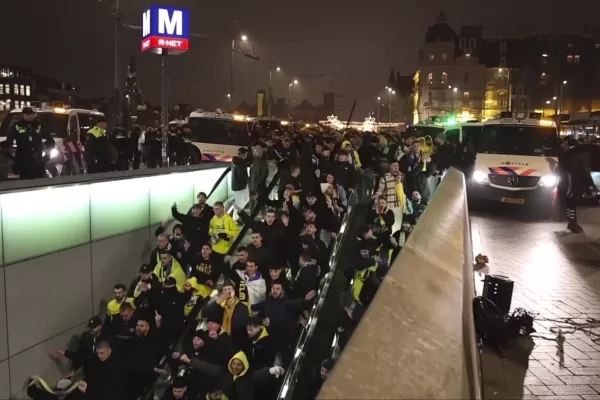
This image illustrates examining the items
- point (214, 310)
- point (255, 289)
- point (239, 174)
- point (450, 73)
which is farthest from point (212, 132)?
point (450, 73)

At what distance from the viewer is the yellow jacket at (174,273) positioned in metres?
9.98

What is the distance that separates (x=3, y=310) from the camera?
26.9ft

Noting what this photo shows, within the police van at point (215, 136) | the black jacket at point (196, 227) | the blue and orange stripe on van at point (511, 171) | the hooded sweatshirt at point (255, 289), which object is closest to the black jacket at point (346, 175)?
the black jacket at point (196, 227)

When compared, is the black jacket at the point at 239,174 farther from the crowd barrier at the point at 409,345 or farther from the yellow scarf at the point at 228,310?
the crowd barrier at the point at 409,345

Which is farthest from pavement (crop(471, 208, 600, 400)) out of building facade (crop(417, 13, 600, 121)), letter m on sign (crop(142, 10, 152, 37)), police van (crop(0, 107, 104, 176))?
building facade (crop(417, 13, 600, 121))

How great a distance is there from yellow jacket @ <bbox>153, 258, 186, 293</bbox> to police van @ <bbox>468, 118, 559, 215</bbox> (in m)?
11.6

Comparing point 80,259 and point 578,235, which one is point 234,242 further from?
point 578,235

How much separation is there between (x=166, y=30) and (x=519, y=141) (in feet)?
36.5

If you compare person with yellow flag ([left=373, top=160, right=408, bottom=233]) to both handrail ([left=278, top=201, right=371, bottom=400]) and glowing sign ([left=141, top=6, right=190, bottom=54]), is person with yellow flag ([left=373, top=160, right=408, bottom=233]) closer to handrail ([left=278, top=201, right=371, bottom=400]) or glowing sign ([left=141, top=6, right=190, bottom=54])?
handrail ([left=278, top=201, right=371, bottom=400])

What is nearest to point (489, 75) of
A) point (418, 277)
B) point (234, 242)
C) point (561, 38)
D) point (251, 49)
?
point (561, 38)

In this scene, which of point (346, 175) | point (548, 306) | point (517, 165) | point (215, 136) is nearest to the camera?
point (548, 306)

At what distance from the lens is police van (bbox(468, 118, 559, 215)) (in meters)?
18.2

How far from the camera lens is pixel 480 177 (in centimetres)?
1892

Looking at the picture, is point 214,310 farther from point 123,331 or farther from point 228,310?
point 123,331
